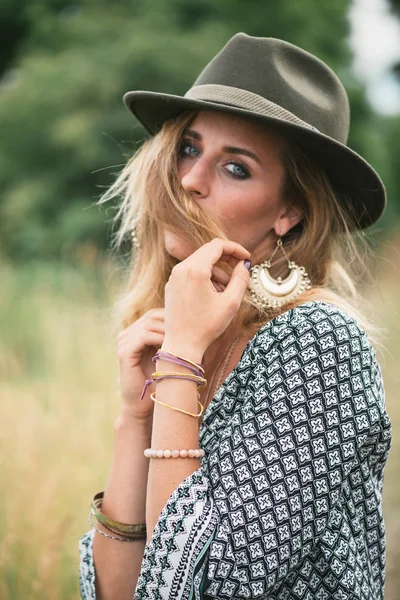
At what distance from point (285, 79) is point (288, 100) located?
0.25ft

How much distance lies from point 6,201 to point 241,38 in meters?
9.13

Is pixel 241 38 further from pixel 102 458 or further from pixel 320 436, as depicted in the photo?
pixel 102 458

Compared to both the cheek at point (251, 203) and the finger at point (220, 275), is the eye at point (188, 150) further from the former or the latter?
the finger at point (220, 275)

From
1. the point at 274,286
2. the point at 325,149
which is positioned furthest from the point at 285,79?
the point at 274,286

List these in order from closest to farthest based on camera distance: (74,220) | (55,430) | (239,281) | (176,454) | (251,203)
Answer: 1. (176,454)
2. (239,281)
3. (251,203)
4. (55,430)
5. (74,220)

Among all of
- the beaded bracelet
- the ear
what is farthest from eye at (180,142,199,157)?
the beaded bracelet

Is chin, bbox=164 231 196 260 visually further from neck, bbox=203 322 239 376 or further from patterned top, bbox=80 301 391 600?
patterned top, bbox=80 301 391 600

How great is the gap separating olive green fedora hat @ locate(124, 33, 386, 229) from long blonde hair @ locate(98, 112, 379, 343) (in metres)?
0.08

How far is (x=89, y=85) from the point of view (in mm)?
10008

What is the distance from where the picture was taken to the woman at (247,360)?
1514 millimetres

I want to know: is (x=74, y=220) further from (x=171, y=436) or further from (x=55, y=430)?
(x=171, y=436)

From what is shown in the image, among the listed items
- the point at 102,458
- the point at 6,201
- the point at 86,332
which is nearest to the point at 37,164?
the point at 6,201

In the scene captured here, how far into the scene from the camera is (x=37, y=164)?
10656 millimetres

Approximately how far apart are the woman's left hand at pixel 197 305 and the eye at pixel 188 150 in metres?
0.44
